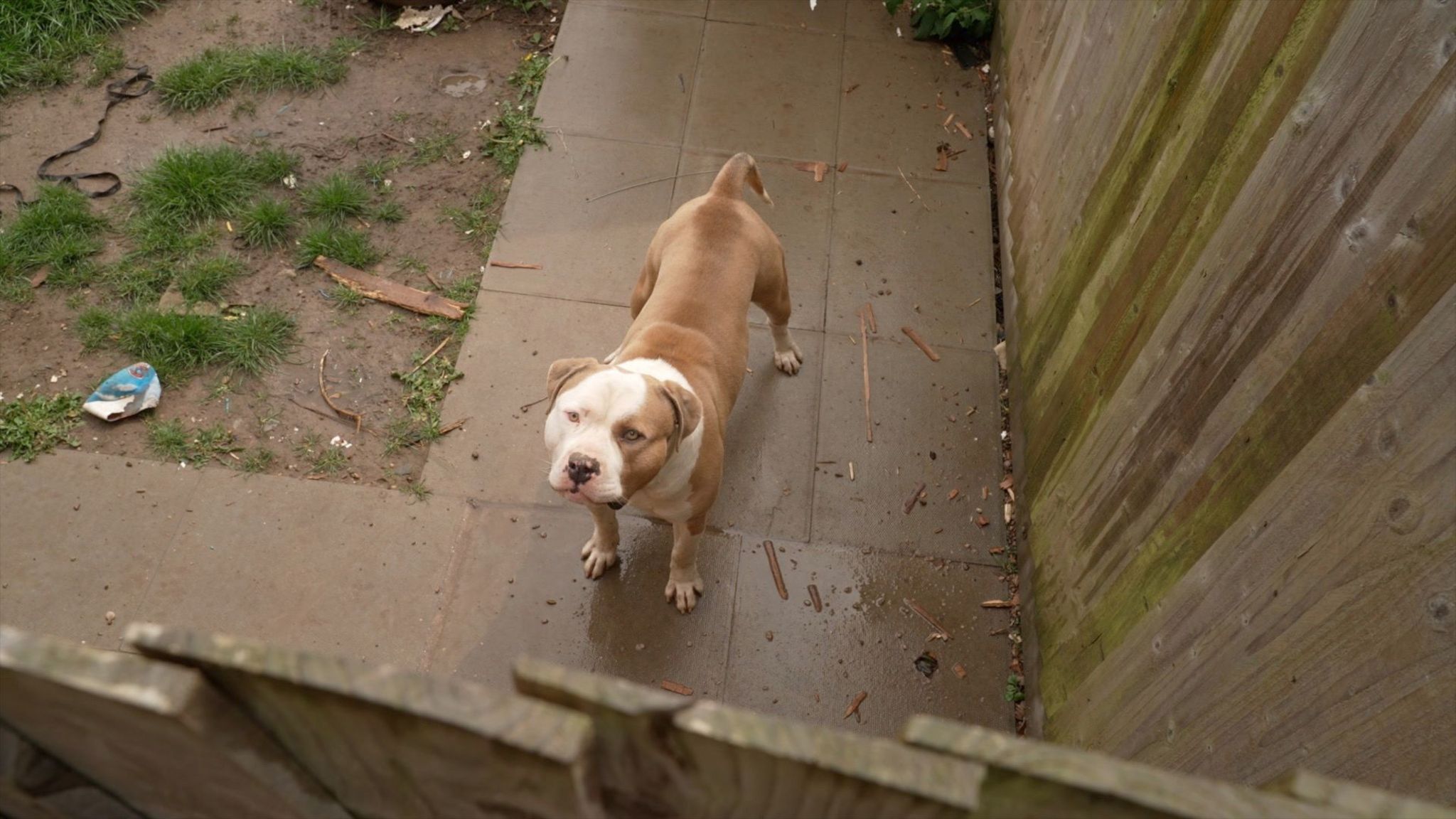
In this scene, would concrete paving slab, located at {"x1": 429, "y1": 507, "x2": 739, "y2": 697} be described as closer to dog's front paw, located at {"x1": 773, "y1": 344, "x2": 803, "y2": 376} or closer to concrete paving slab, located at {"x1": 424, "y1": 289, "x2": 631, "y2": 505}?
concrete paving slab, located at {"x1": 424, "y1": 289, "x2": 631, "y2": 505}

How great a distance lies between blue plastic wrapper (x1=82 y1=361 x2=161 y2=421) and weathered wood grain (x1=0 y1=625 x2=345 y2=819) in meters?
3.62

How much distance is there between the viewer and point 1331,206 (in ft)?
7.20

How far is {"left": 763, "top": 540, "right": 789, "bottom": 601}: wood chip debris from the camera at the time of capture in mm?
3961

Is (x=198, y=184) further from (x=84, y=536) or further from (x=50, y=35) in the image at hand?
(x=84, y=536)

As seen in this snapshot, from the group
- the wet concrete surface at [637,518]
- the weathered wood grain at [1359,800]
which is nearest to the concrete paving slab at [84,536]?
the wet concrete surface at [637,518]

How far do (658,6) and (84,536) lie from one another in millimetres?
4440

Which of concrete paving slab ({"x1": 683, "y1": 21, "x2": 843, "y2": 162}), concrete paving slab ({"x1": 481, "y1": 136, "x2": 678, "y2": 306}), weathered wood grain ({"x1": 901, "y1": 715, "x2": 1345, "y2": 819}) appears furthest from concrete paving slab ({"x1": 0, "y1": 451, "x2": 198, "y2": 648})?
weathered wood grain ({"x1": 901, "y1": 715, "x2": 1345, "y2": 819})

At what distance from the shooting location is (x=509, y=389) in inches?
175

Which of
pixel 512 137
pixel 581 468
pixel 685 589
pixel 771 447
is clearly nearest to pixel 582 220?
pixel 512 137

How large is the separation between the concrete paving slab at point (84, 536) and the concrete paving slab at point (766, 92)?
10.6 ft

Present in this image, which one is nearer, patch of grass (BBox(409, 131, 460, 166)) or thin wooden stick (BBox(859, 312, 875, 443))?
thin wooden stick (BBox(859, 312, 875, 443))

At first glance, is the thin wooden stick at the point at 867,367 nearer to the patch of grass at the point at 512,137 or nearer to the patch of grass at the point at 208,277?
the patch of grass at the point at 512,137

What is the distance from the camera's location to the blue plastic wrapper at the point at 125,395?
4.22 meters

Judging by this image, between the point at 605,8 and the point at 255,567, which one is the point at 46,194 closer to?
the point at 255,567
